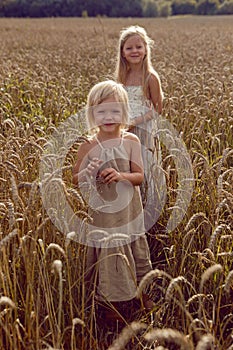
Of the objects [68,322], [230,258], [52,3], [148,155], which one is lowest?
[68,322]

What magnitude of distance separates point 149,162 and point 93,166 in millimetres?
1125

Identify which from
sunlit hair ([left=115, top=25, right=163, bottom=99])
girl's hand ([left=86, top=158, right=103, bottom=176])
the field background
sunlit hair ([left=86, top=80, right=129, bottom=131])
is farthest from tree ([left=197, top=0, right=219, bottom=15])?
girl's hand ([left=86, top=158, right=103, bottom=176])

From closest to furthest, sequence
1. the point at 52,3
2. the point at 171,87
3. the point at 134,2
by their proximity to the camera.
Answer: the point at 171,87 < the point at 52,3 < the point at 134,2

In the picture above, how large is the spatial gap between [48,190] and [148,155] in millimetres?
1152

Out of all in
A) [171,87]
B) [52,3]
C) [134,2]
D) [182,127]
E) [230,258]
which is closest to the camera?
[230,258]

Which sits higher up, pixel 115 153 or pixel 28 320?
pixel 115 153

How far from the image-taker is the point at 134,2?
6384 centimetres

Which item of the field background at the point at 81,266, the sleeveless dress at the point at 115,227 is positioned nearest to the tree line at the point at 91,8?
the field background at the point at 81,266

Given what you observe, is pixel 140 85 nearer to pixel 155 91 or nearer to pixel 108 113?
pixel 155 91

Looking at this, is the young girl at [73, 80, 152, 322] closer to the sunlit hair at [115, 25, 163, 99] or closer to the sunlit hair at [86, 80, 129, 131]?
the sunlit hair at [86, 80, 129, 131]

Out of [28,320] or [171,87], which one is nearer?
[28,320]

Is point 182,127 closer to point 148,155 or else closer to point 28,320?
point 148,155

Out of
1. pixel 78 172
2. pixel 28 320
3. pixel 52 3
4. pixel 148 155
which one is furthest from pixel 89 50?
pixel 52 3

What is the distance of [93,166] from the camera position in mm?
2846
